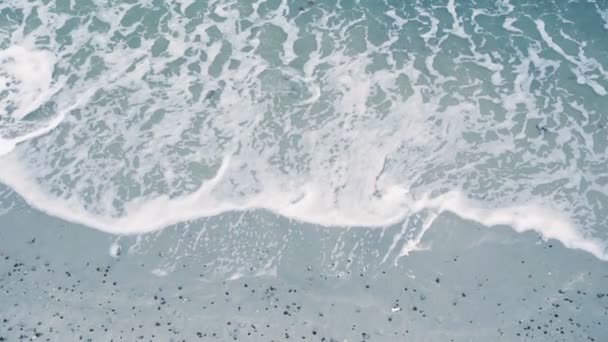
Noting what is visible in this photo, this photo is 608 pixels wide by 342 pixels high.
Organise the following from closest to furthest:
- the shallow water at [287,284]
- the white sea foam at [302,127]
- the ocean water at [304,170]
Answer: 1. the shallow water at [287,284]
2. the ocean water at [304,170]
3. the white sea foam at [302,127]

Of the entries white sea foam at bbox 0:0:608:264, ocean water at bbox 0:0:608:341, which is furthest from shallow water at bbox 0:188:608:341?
white sea foam at bbox 0:0:608:264

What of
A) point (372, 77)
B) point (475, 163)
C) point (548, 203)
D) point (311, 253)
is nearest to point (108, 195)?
point (311, 253)

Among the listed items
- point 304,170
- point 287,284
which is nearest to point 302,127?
point 304,170

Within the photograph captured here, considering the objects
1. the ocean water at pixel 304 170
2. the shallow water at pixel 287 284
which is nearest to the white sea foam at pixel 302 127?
the ocean water at pixel 304 170

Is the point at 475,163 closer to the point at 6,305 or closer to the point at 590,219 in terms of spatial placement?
the point at 590,219

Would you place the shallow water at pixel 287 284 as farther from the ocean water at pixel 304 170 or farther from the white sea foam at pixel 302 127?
the white sea foam at pixel 302 127

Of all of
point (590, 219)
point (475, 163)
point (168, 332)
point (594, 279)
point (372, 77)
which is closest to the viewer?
point (168, 332)

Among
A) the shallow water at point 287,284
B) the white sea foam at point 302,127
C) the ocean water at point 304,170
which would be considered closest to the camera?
the shallow water at point 287,284

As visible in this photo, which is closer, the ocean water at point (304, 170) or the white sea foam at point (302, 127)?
the ocean water at point (304, 170)

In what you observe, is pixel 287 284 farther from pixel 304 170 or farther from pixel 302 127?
pixel 302 127
